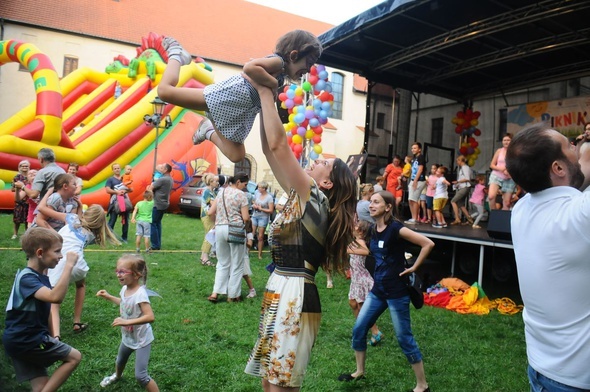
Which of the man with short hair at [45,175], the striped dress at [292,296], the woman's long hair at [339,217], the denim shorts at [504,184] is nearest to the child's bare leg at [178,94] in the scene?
the striped dress at [292,296]

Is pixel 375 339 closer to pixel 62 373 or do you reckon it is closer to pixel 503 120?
pixel 62 373

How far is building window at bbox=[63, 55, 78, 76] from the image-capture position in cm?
2749

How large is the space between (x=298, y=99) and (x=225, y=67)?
21251mm

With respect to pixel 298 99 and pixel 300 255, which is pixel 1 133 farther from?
pixel 300 255

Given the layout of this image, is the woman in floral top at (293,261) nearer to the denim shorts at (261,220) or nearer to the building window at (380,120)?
the denim shorts at (261,220)

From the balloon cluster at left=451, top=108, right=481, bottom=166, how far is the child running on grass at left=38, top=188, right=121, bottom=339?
1138 cm

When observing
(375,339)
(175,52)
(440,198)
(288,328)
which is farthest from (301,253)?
(440,198)

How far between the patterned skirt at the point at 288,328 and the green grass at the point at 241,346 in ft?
4.86

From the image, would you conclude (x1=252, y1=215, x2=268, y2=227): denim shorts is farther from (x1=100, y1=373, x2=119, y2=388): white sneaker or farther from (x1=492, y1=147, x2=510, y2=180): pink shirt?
(x1=100, y1=373, x2=119, y2=388): white sneaker

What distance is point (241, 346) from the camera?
4.84m

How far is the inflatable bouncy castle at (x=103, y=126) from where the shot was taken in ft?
47.0

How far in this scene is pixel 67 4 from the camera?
95.2 ft

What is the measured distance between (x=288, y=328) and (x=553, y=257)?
3.69ft

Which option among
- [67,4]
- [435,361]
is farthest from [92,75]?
[435,361]
